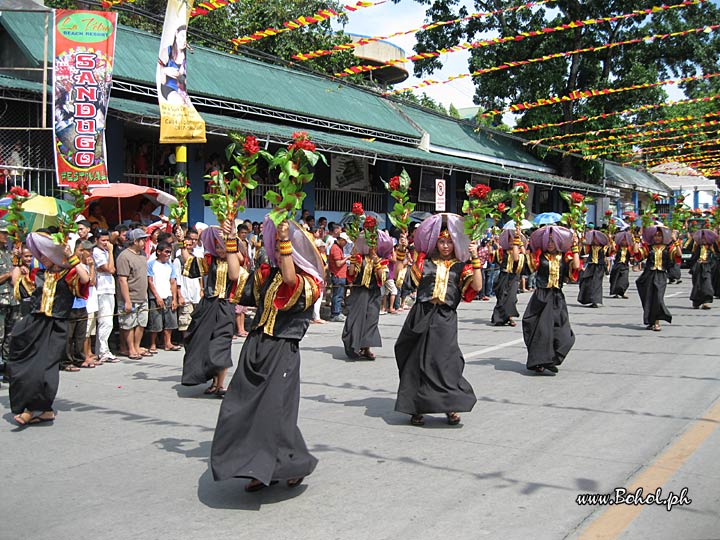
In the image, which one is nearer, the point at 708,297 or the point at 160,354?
the point at 160,354

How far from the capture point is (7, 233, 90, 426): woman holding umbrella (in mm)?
6980

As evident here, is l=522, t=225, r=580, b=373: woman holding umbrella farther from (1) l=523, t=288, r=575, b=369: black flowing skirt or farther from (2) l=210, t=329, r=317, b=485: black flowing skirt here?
(2) l=210, t=329, r=317, b=485: black flowing skirt

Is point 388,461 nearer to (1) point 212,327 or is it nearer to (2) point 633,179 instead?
(1) point 212,327

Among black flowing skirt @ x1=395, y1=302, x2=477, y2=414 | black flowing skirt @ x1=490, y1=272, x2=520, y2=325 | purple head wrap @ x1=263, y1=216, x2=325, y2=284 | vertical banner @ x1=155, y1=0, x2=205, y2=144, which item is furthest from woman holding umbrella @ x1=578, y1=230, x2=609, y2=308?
purple head wrap @ x1=263, y1=216, x2=325, y2=284

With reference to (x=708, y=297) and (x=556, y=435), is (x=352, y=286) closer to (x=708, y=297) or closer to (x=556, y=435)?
(x=556, y=435)

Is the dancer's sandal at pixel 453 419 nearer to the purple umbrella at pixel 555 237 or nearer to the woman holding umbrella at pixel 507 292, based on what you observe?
the purple umbrella at pixel 555 237

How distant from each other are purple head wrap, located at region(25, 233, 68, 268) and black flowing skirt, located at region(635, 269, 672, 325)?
10246 millimetres

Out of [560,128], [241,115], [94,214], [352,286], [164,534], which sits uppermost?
[560,128]

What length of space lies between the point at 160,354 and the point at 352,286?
311cm

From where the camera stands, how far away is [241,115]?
18.4 metres

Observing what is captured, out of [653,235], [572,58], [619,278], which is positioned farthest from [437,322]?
[572,58]

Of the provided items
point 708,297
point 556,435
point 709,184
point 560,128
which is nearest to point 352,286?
point 556,435

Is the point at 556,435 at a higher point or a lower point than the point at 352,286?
lower

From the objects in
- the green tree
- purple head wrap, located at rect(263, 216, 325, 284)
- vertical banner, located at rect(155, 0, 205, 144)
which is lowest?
purple head wrap, located at rect(263, 216, 325, 284)
